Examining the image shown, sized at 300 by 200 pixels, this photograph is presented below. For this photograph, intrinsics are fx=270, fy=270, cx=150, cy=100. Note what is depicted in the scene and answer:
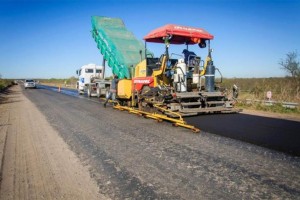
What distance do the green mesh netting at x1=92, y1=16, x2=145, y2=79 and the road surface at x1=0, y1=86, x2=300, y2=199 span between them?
7.33 meters

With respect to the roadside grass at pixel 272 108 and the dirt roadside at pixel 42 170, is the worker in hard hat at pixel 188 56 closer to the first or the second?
the roadside grass at pixel 272 108

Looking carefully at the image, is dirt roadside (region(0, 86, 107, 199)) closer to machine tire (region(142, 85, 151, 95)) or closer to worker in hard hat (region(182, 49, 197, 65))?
machine tire (region(142, 85, 151, 95))

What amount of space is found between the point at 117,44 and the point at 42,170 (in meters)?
11.2

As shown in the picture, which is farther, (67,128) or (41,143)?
(67,128)

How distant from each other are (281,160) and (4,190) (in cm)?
439

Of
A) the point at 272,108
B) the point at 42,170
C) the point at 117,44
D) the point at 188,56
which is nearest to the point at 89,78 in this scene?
the point at 117,44

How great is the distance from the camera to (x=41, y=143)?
626 centimetres

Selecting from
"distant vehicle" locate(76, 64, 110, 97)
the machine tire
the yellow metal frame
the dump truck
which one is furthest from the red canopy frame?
"distant vehicle" locate(76, 64, 110, 97)

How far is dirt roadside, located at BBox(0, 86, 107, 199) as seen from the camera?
11.8 feet

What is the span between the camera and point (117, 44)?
14.8 m

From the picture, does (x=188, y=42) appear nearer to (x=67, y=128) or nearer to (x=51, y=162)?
(x=67, y=128)

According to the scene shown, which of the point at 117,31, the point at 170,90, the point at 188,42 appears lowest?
the point at 170,90

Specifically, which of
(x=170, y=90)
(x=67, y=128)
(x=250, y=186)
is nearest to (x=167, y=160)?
(x=250, y=186)

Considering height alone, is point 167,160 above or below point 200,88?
below
